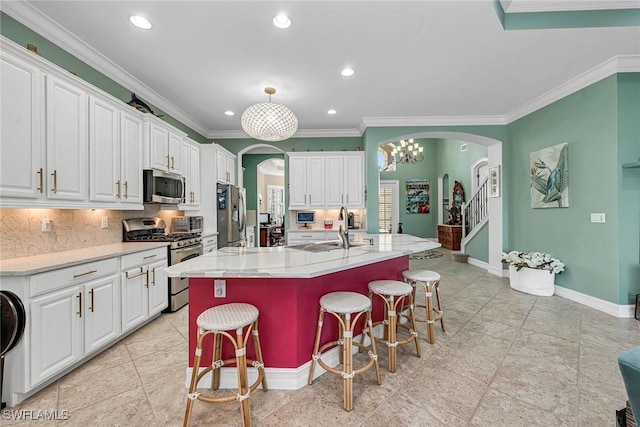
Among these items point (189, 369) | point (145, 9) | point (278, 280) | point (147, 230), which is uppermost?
point (145, 9)

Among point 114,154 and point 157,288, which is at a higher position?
point 114,154

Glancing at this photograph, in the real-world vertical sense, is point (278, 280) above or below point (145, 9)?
below

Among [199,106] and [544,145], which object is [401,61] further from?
[199,106]

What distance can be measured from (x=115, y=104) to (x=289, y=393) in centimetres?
318

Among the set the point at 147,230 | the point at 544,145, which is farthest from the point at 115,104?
the point at 544,145

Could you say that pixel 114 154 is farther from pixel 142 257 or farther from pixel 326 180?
→ pixel 326 180

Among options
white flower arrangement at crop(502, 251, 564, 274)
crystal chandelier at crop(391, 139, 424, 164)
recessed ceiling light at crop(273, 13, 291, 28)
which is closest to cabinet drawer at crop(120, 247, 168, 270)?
recessed ceiling light at crop(273, 13, 291, 28)

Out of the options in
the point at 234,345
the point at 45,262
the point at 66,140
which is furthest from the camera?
the point at 66,140

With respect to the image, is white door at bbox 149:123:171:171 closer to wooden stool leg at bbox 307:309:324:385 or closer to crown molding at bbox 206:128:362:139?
crown molding at bbox 206:128:362:139

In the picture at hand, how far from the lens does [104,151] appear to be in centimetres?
261

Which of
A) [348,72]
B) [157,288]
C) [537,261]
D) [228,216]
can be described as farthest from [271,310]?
[537,261]

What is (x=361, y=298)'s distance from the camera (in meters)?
1.90

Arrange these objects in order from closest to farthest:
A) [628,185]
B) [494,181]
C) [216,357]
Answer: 1. [216,357]
2. [628,185]
3. [494,181]

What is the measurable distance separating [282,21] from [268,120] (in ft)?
3.36
